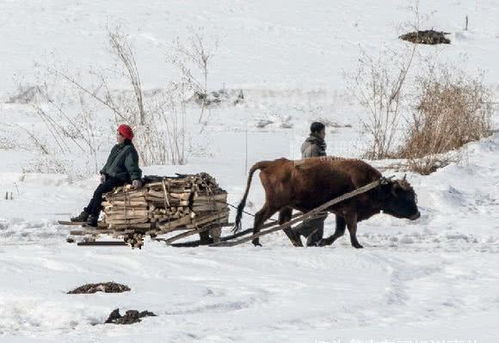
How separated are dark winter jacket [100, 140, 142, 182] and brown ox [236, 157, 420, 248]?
1.30 meters

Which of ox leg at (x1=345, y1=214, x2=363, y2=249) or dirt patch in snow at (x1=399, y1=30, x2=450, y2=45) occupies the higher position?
dirt patch in snow at (x1=399, y1=30, x2=450, y2=45)

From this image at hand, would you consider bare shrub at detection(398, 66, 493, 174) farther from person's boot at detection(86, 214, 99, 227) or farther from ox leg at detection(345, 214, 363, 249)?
person's boot at detection(86, 214, 99, 227)

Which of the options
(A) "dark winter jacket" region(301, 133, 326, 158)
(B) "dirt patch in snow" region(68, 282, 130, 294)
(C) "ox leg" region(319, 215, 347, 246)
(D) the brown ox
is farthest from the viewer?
(A) "dark winter jacket" region(301, 133, 326, 158)

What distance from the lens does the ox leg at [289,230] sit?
12.4 m

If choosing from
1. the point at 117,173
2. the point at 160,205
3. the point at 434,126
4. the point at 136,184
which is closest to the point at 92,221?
the point at 117,173

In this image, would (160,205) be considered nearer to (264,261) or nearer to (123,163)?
(123,163)

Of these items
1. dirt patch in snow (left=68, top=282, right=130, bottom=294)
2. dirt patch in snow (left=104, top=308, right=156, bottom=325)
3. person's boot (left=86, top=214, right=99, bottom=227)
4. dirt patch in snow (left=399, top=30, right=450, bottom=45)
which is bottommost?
dirt patch in snow (left=68, top=282, right=130, bottom=294)

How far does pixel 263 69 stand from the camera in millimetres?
31391

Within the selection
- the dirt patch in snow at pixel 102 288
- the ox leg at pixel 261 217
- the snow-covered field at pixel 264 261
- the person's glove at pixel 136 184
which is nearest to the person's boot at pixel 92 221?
the snow-covered field at pixel 264 261

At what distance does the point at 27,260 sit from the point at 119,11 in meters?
28.7

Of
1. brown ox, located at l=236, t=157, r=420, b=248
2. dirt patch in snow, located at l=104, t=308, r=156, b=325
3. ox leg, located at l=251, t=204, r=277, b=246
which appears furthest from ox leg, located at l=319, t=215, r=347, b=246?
dirt patch in snow, located at l=104, t=308, r=156, b=325

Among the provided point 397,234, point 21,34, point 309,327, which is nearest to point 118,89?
point 21,34

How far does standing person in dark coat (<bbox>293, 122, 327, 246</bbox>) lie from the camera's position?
41.4 ft

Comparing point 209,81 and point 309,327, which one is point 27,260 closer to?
point 309,327
